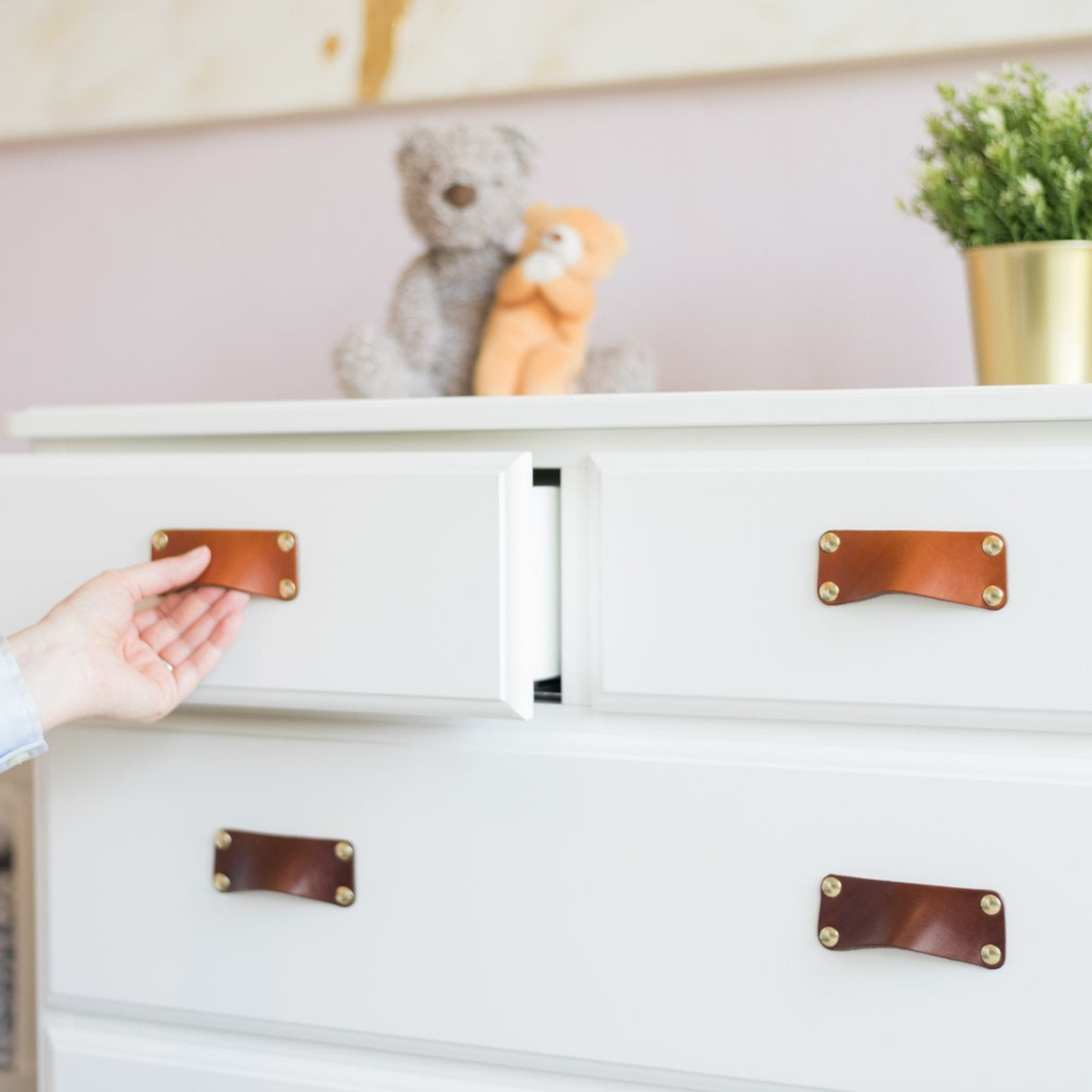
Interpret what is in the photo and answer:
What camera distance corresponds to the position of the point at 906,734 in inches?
28.7

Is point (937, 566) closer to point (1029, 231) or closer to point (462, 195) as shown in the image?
point (1029, 231)

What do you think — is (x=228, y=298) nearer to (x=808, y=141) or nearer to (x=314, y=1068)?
(x=808, y=141)

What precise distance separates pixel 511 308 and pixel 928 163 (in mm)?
356

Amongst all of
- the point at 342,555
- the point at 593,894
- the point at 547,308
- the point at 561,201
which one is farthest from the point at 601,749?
the point at 561,201

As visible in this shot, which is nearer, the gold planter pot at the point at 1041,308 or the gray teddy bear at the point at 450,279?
the gold planter pot at the point at 1041,308

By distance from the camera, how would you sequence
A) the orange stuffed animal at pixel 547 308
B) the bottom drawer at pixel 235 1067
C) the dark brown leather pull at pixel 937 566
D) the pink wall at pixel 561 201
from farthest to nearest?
1. the pink wall at pixel 561 201
2. the orange stuffed animal at pixel 547 308
3. the bottom drawer at pixel 235 1067
4. the dark brown leather pull at pixel 937 566

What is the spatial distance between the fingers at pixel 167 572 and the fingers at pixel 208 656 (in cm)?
4

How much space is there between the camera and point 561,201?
4.20 feet

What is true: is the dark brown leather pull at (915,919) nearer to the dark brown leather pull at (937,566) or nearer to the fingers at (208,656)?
the dark brown leather pull at (937,566)

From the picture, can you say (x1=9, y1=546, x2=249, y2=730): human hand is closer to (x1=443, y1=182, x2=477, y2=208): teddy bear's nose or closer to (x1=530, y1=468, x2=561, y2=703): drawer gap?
(x1=530, y1=468, x2=561, y2=703): drawer gap

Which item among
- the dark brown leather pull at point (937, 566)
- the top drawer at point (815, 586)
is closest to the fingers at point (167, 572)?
the top drawer at point (815, 586)

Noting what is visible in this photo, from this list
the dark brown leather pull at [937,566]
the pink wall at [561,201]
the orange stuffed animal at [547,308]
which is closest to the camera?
the dark brown leather pull at [937,566]

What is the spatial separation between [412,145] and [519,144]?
9 cm

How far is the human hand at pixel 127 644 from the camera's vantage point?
733 millimetres
